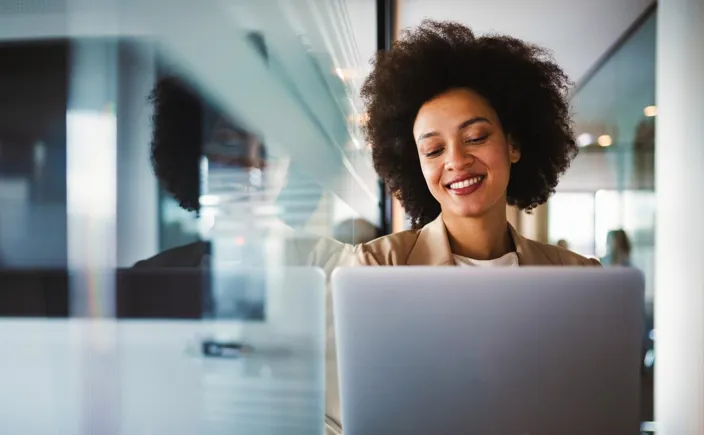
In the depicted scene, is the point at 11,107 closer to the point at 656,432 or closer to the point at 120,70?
the point at 120,70

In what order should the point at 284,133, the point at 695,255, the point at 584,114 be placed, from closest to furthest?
1. the point at 695,255
2. the point at 584,114
3. the point at 284,133

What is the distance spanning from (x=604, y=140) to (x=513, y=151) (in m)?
0.44

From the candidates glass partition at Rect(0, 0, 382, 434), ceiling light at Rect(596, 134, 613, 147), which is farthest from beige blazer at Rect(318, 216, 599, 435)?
ceiling light at Rect(596, 134, 613, 147)

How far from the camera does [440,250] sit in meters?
1.39

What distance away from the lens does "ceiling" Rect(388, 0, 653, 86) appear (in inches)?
64.6

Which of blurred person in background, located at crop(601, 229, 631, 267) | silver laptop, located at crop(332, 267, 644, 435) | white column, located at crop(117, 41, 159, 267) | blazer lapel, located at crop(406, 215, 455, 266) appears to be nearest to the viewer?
silver laptop, located at crop(332, 267, 644, 435)

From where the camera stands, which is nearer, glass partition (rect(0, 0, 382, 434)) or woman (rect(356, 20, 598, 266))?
woman (rect(356, 20, 598, 266))

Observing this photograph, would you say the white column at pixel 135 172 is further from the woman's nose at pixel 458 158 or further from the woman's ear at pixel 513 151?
the woman's ear at pixel 513 151

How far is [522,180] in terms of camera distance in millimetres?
1584

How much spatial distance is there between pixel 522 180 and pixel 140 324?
146 cm

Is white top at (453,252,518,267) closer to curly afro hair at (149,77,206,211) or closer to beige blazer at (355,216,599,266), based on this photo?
beige blazer at (355,216,599,266)

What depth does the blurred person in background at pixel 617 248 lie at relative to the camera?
175cm

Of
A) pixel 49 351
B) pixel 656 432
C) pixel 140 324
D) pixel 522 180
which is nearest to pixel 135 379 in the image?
pixel 140 324

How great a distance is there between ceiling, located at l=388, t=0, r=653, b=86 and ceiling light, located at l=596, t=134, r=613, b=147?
22cm
